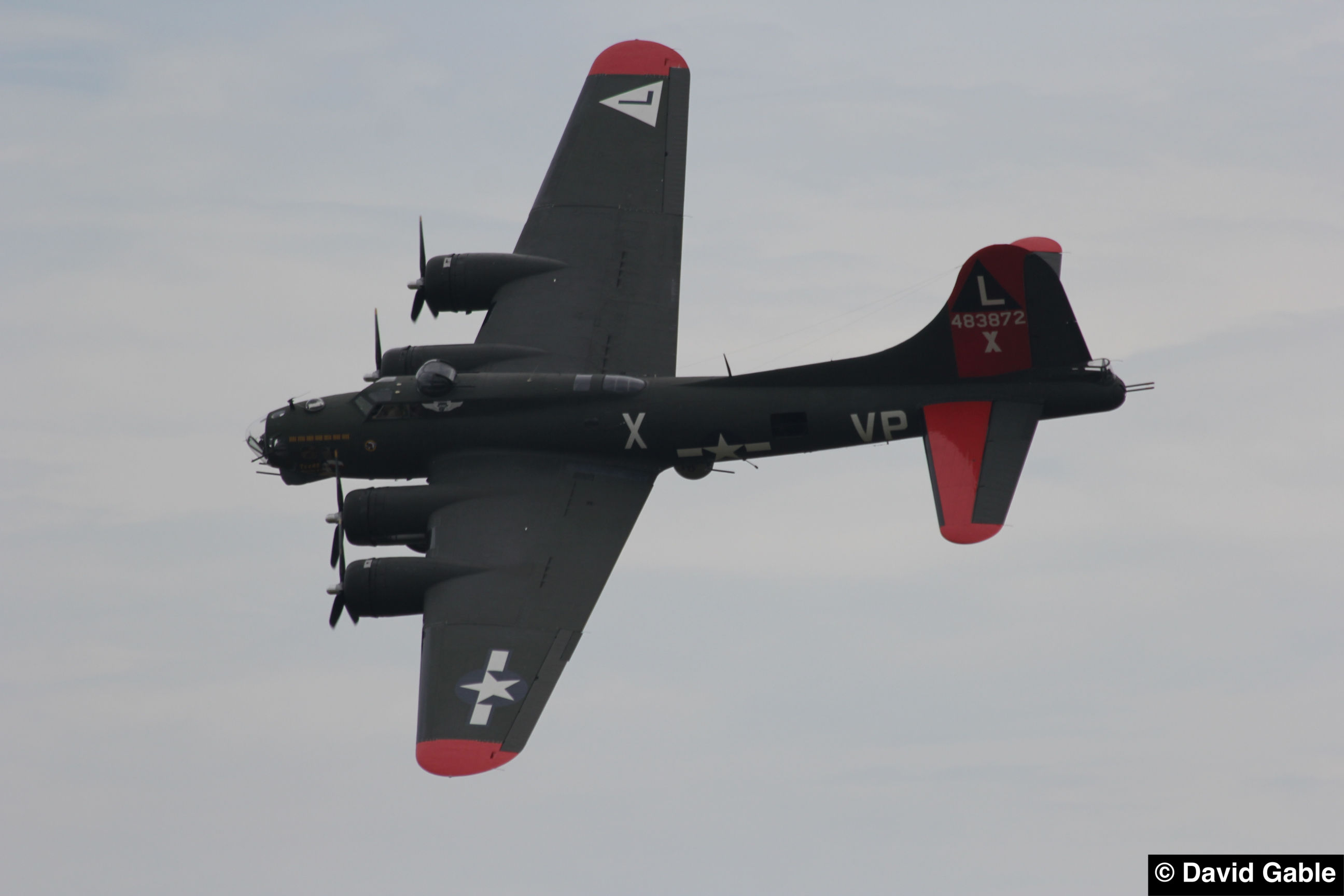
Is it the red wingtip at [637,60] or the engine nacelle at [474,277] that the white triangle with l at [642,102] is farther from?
the engine nacelle at [474,277]

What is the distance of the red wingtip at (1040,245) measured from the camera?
132 feet

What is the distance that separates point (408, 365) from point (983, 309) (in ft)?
43.4

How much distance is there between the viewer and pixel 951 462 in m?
37.8

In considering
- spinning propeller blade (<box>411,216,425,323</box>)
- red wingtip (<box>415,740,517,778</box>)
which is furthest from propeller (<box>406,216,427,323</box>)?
red wingtip (<box>415,740,517,778</box>)

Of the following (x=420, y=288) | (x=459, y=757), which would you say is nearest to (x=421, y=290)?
(x=420, y=288)

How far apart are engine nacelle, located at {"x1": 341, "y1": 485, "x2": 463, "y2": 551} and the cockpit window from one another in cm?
402

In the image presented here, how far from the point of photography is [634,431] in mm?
40094

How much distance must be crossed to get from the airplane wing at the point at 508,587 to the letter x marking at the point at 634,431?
2.10 ft

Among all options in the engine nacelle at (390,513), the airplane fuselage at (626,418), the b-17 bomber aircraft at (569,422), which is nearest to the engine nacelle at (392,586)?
the b-17 bomber aircraft at (569,422)

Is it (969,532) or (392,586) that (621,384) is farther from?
(969,532)

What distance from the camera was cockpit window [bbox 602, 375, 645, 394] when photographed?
132 feet

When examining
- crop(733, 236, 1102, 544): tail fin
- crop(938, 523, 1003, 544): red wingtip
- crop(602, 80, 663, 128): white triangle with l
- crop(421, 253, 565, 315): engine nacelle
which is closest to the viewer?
crop(938, 523, 1003, 544): red wingtip

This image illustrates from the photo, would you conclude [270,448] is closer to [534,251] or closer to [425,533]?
[425,533]

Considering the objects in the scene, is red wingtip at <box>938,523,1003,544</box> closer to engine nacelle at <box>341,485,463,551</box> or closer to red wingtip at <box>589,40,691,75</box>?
engine nacelle at <box>341,485,463,551</box>
